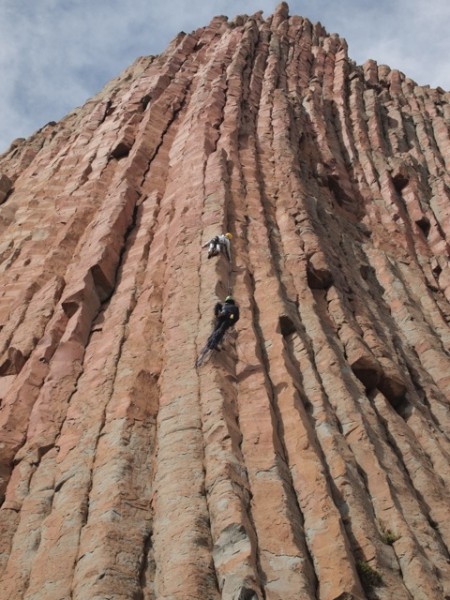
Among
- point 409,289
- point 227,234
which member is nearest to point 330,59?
point 409,289

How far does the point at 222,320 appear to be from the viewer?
1689 centimetres

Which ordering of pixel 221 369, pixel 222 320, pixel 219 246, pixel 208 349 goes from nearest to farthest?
pixel 221 369
pixel 208 349
pixel 222 320
pixel 219 246

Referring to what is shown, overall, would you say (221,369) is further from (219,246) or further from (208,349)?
(219,246)

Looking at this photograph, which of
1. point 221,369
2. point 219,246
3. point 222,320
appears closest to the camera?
point 221,369

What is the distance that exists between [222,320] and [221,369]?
1.41m

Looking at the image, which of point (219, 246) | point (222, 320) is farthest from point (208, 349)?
point (219, 246)

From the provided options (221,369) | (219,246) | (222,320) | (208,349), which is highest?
(219,246)

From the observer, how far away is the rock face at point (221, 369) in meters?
12.1

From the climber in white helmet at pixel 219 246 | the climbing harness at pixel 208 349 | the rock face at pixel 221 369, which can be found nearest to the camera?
the rock face at pixel 221 369

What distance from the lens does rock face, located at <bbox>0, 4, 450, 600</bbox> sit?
12.1 metres

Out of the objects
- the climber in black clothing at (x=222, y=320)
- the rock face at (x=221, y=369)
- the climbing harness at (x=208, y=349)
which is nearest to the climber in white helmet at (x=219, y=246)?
the rock face at (x=221, y=369)

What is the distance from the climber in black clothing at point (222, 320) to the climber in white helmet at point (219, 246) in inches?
158

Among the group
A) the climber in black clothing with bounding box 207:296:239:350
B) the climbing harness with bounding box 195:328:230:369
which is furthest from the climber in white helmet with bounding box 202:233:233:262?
the climbing harness with bounding box 195:328:230:369

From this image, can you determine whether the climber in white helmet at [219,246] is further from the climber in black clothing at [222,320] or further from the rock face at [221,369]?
the climber in black clothing at [222,320]
